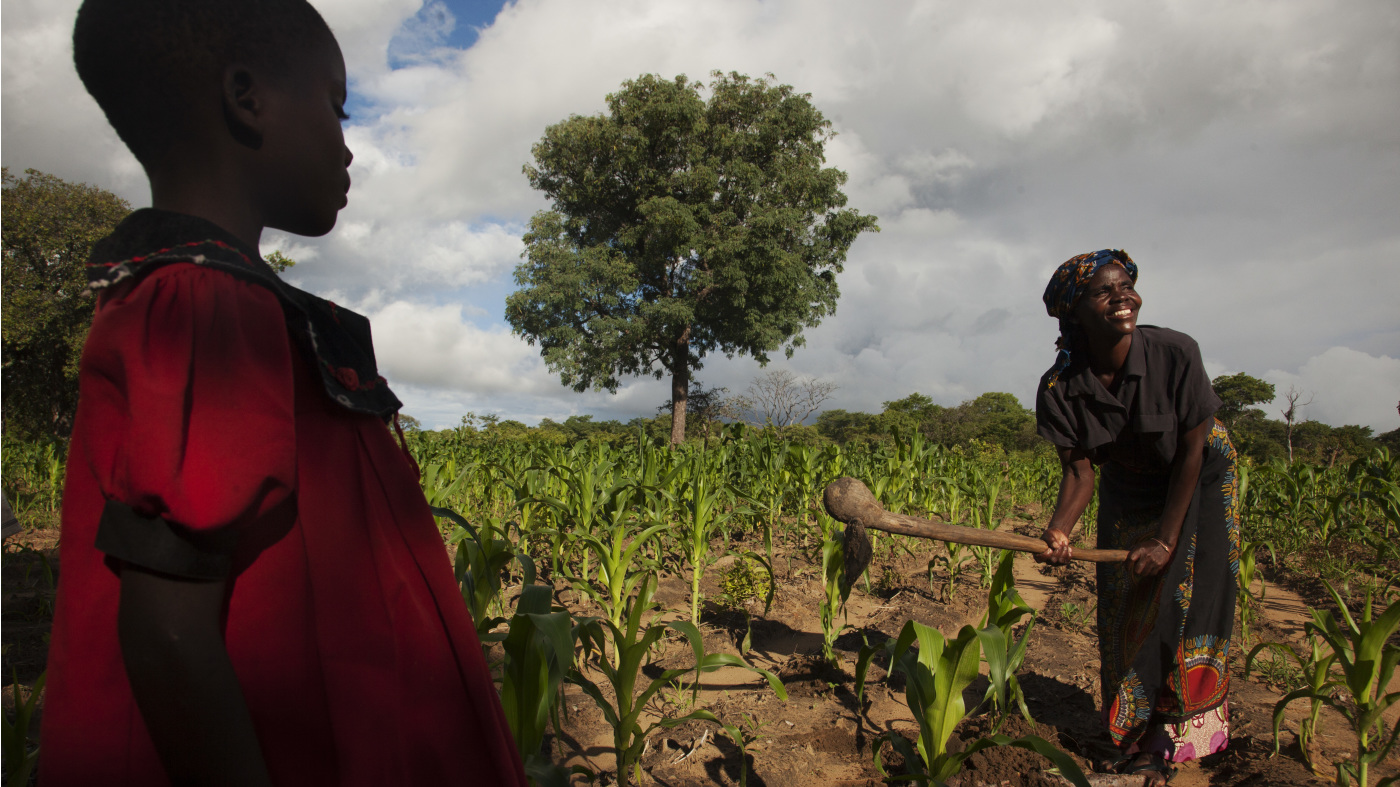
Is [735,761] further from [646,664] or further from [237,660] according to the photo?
[237,660]

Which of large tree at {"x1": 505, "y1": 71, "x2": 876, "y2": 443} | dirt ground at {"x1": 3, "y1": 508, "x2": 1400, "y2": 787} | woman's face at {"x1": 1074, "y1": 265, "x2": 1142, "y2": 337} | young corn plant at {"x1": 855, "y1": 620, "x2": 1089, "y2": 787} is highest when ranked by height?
large tree at {"x1": 505, "y1": 71, "x2": 876, "y2": 443}

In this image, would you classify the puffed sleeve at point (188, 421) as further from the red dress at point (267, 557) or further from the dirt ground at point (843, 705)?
the dirt ground at point (843, 705)

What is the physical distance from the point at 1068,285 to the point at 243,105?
98.3 inches

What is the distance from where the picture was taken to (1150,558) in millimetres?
2324

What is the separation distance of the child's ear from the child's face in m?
0.01

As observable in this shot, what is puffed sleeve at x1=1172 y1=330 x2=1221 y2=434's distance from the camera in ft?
7.46

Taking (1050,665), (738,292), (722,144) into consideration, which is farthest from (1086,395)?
(722,144)

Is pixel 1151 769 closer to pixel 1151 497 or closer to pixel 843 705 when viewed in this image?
pixel 1151 497

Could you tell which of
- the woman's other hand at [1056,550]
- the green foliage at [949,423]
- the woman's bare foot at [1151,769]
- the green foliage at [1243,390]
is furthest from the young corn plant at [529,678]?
the green foliage at [1243,390]

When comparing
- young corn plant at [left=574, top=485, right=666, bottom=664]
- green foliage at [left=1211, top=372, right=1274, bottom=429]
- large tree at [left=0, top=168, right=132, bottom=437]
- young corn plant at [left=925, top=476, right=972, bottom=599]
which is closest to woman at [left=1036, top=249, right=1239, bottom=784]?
young corn plant at [left=925, top=476, right=972, bottom=599]

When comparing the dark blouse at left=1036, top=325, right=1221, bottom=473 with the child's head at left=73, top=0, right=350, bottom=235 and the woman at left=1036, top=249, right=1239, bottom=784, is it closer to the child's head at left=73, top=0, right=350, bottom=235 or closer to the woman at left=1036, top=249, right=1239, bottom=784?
the woman at left=1036, top=249, right=1239, bottom=784

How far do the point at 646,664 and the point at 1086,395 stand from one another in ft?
7.37

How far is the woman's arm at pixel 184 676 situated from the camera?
0.53 m

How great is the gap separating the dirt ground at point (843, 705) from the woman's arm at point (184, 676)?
1.88 metres
